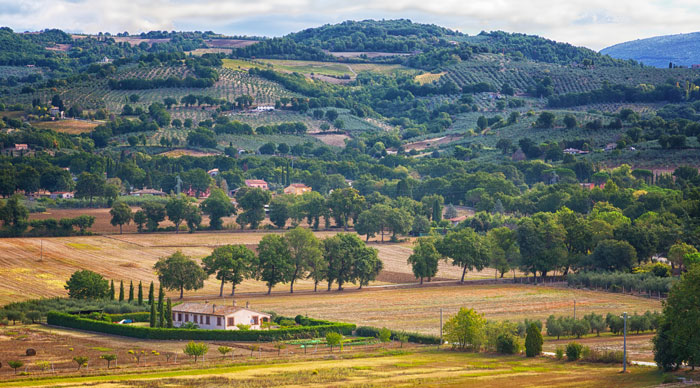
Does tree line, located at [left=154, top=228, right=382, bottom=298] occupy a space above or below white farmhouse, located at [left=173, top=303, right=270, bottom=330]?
above

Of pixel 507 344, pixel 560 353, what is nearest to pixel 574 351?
pixel 560 353

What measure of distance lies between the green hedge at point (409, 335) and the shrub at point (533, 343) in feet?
33.0

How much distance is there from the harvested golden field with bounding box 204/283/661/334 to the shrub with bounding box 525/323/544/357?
45.3ft

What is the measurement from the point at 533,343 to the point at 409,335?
13.1 meters

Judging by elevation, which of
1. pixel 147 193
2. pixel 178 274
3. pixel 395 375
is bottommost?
pixel 395 375

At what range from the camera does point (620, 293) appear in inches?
3939

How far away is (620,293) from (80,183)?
10727cm

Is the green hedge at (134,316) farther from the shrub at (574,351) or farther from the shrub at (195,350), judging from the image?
the shrub at (574,351)

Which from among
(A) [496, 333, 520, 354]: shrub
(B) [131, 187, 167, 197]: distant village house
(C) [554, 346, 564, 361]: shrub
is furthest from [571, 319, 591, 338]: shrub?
(B) [131, 187, 167, 197]: distant village house

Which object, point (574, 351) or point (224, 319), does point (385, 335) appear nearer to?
point (224, 319)

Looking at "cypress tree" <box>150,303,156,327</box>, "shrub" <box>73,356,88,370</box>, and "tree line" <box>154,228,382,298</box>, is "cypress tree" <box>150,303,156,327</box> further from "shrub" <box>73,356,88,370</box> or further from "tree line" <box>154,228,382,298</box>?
"tree line" <box>154,228,382,298</box>

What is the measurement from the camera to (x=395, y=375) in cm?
6094

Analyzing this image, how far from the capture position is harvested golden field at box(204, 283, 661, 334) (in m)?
88.3

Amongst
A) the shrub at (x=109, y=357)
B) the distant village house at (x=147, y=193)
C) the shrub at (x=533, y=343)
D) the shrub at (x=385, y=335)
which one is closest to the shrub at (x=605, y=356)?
the shrub at (x=533, y=343)
